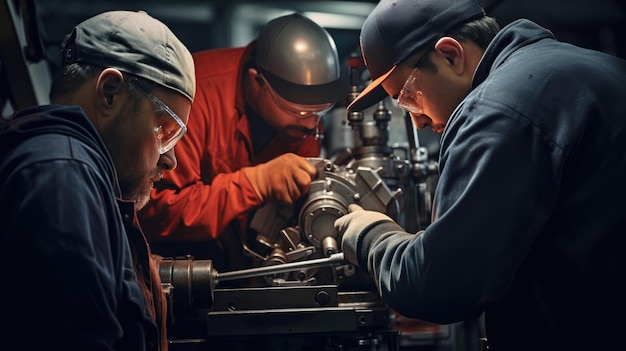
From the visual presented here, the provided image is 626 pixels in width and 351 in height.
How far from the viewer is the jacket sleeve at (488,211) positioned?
5.59 feet

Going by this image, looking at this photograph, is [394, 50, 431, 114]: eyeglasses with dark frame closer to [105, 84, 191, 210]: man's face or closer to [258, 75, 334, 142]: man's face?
[105, 84, 191, 210]: man's face

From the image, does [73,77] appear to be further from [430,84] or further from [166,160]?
[430,84]

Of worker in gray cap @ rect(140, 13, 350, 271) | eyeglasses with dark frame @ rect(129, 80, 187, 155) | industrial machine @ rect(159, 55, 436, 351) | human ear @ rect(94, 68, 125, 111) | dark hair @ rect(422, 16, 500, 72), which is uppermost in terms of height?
dark hair @ rect(422, 16, 500, 72)

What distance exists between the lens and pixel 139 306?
167 centimetres

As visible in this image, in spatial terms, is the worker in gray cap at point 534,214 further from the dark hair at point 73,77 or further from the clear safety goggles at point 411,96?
the dark hair at point 73,77

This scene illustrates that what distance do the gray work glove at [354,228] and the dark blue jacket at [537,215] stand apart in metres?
0.49

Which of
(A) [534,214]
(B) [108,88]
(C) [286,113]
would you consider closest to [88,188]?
(B) [108,88]

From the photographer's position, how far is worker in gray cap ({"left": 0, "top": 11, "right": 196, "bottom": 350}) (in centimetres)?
141

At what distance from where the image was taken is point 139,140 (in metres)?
→ 2.02

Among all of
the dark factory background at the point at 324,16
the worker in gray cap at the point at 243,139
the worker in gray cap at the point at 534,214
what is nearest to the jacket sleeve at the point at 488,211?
the worker in gray cap at the point at 534,214

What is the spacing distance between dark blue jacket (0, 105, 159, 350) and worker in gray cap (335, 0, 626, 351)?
2.55ft

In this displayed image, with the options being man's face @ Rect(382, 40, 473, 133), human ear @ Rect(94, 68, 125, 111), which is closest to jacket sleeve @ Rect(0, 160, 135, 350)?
human ear @ Rect(94, 68, 125, 111)

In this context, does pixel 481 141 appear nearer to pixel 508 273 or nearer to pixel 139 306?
pixel 508 273

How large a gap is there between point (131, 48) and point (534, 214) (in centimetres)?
115
